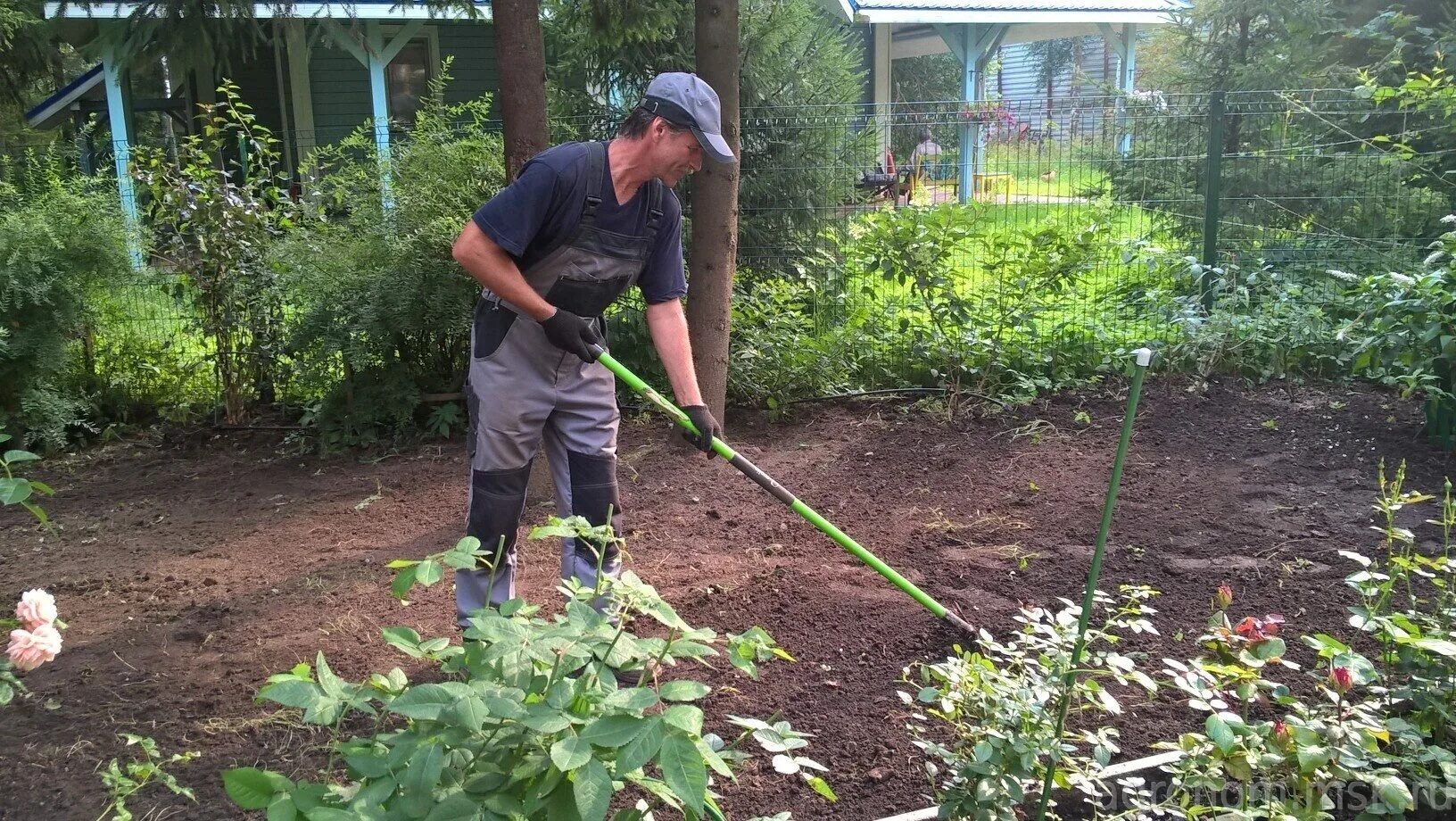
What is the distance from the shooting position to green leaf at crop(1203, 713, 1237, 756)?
191cm

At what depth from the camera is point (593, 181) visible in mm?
3066

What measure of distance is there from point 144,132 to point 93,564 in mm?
14270

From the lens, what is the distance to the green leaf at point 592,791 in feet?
4.61

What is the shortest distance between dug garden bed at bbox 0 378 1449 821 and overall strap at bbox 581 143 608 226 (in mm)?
1455

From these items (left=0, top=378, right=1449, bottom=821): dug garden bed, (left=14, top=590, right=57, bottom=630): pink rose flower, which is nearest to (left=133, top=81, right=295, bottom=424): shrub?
(left=0, top=378, right=1449, bottom=821): dug garden bed

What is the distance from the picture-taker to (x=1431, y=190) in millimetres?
7098

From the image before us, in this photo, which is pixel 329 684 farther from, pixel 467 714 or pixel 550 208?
pixel 550 208

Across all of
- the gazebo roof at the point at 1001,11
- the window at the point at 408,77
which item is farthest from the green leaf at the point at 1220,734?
the gazebo roof at the point at 1001,11

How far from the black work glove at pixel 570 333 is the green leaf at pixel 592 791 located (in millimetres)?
1799

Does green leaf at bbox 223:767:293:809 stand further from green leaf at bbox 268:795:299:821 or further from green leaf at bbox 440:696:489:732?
green leaf at bbox 440:696:489:732

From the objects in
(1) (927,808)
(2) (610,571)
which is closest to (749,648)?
(1) (927,808)

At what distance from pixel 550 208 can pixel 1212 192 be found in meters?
5.53

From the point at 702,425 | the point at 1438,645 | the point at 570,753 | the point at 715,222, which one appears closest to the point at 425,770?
the point at 570,753

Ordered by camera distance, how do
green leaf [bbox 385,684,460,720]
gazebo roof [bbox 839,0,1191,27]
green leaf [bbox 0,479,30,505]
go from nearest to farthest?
1. green leaf [bbox 385,684,460,720]
2. green leaf [bbox 0,479,30,505]
3. gazebo roof [bbox 839,0,1191,27]
